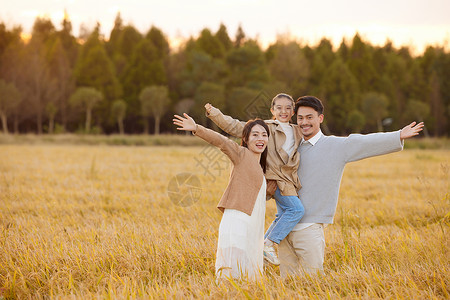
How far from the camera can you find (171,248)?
4602 mm

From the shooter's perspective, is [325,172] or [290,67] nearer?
[325,172]

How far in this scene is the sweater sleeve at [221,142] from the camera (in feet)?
11.7

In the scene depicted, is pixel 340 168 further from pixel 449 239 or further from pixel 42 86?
pixel 42 86

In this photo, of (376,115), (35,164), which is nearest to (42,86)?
(35,164)

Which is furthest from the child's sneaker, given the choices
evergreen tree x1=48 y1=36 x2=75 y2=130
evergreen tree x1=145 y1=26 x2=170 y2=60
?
evergreen tree x1=145 y1=26 x2=170 y2=60

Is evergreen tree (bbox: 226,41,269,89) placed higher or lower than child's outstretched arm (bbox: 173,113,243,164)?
higher

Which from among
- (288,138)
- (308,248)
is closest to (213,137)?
(288,138)

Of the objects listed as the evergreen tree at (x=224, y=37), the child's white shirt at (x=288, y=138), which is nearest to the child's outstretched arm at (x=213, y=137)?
the child's white shirt at (x=288, y=138)

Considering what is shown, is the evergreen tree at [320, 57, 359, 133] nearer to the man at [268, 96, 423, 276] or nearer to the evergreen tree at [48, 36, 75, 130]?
the evergreen tree at [48, 36, 75, 130]

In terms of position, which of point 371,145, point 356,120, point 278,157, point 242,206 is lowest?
point 242,206

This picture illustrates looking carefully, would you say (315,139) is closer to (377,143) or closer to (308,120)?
(308,120)

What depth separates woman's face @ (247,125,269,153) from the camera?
370 centimetres

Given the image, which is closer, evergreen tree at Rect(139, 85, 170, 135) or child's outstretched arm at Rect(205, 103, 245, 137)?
child's outstretched arm at Rect(205, 103, 245, 137)

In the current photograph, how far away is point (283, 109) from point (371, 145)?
889 millimetres
